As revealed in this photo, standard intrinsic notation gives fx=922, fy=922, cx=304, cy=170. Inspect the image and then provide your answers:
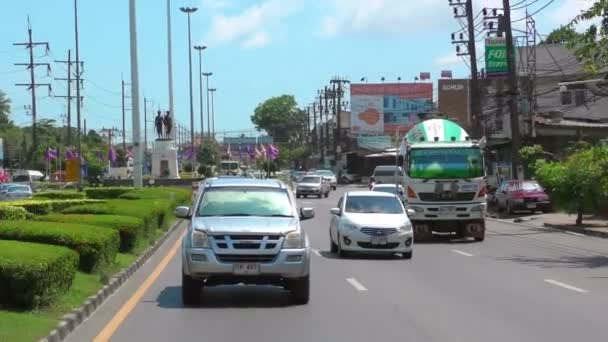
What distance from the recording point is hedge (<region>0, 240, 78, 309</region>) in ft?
35.6

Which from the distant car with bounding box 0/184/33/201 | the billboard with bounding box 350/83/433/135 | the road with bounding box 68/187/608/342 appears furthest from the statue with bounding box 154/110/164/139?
the road with bounding box 68/187/608/342

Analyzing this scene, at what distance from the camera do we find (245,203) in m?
14.2

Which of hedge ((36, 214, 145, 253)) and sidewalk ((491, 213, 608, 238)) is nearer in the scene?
hedge ((36, 214, 145, 253))

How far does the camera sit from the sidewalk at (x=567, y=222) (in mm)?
31241

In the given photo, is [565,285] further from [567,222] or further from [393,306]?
[567,222]

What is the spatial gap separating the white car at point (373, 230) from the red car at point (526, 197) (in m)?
19.1

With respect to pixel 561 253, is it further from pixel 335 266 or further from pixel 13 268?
pixel 13 268

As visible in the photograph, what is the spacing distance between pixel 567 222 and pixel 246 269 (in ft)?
81.5

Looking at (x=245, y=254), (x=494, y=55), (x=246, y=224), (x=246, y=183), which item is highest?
(x=494, y=55)

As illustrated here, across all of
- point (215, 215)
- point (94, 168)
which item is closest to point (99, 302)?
point (215, 215)

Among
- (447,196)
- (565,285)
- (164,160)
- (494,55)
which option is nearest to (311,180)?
(164,160)

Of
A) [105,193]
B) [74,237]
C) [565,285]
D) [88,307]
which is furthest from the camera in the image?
[105,193]

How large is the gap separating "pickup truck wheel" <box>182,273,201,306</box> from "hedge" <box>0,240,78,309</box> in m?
1.81

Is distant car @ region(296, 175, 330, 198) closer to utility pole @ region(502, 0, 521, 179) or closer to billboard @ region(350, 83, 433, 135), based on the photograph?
utility pole @ region(502, 0, 521, 179)
